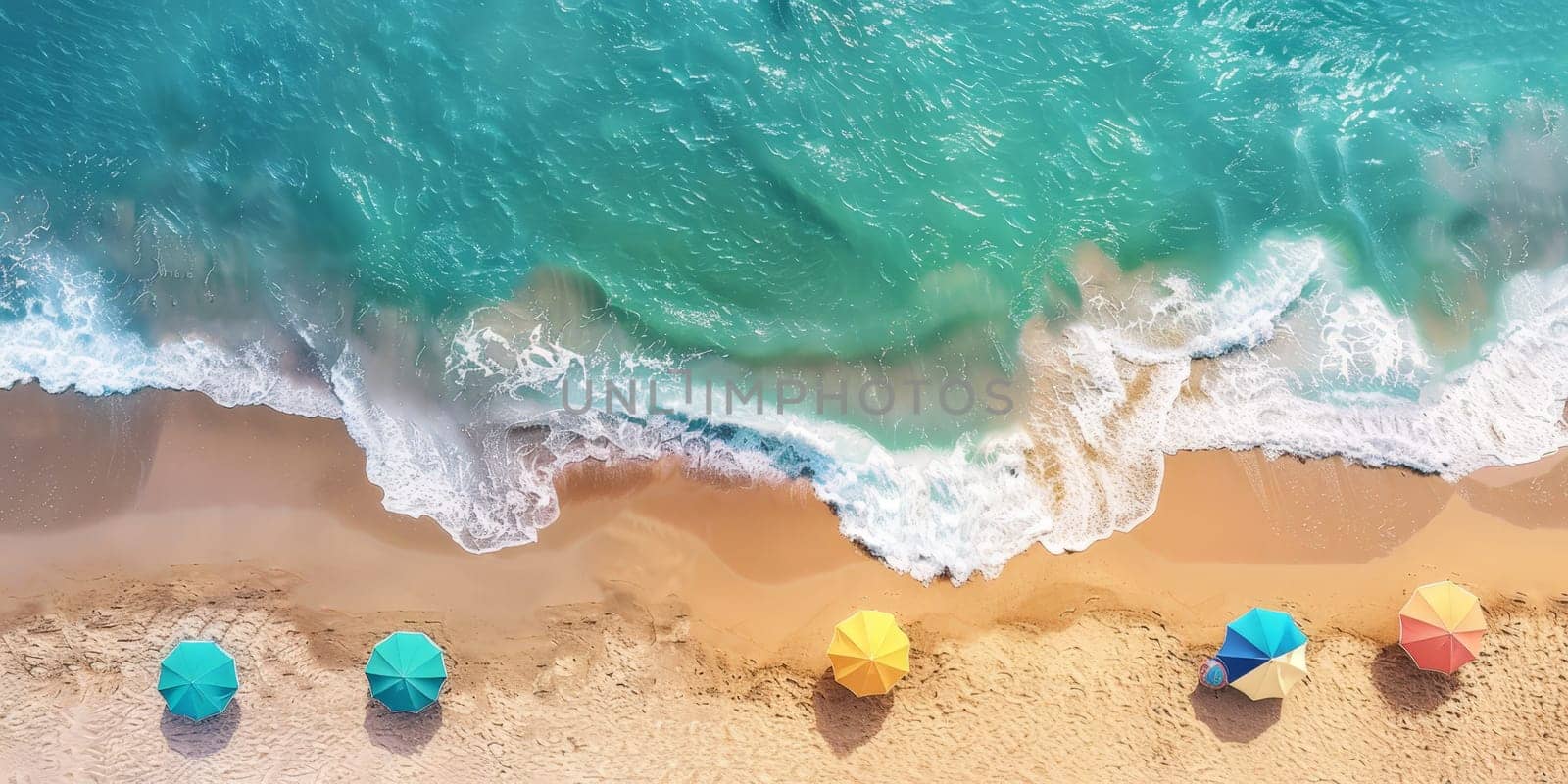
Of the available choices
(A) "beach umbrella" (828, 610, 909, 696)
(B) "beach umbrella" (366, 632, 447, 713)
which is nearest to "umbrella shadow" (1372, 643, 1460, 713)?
(A) "beach umbrella" (828, 610, 909, 696)

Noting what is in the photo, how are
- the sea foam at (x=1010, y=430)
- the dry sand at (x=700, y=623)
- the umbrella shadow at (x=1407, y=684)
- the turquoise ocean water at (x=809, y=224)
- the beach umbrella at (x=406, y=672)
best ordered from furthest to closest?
the turquoise ocean water at (x=809, y=224)
the sea foam at (x=1010, y=430)
the umbrella shadow at (x=1407, y=684)
the dry sand at (x=700, y=623)
the beach umbrella at (x=406, y=672)

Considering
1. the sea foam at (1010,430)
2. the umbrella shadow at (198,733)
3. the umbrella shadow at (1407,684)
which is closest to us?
the umbrella shadow at (198,733)

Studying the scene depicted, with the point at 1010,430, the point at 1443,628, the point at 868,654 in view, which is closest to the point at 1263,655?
the point at 1443,628

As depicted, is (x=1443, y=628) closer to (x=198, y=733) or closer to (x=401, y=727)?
(x=401, y=727)

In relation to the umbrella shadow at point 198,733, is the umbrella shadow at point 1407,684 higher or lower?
higher

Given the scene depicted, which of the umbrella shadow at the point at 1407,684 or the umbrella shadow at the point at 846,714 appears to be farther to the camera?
the umbrella shadow at the point at 1407,684

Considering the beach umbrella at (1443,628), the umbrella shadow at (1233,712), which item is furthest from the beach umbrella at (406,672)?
the beach umbrella at (1443,628)

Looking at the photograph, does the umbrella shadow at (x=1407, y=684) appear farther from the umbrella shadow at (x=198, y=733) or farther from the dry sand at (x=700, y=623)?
the umbrella shadow at (x=198, y=733)

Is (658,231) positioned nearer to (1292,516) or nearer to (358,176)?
(358,176)

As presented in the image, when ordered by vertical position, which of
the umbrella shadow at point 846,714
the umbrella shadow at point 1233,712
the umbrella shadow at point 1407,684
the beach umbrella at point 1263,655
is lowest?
the umbrella shadow at point 846,714
